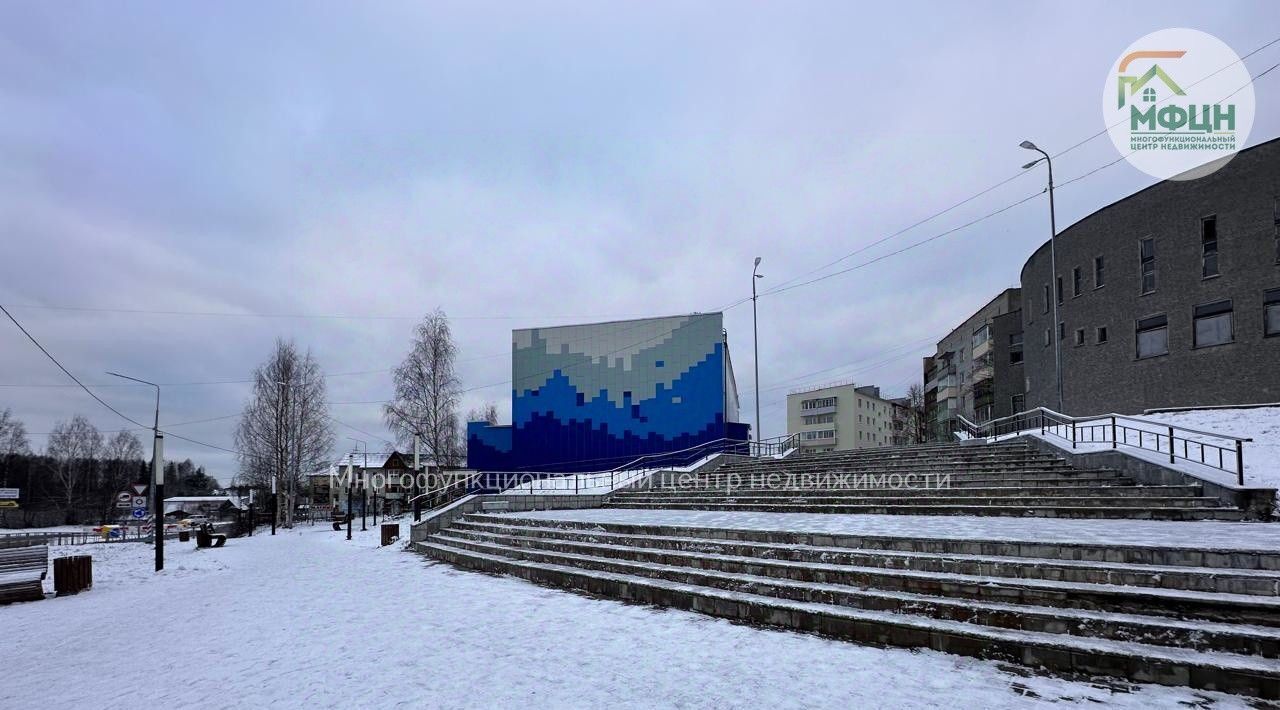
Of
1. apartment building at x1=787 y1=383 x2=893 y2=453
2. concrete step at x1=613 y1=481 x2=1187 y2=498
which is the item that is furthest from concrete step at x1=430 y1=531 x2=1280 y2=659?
apartment building at x1=787 y1=383 x2=893 y2=453

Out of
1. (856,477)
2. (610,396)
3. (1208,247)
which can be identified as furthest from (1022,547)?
(610,396)

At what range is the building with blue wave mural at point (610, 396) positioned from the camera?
27.4 m

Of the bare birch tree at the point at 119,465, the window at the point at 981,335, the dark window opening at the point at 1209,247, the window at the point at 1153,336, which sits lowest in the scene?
the bare birch tree at the point at 119,465

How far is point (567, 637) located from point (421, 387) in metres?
29.5

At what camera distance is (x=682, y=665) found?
5.94 metres

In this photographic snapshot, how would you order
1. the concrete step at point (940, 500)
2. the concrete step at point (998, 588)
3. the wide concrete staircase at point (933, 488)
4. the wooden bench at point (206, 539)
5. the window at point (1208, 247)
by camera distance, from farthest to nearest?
the wooden bench at point (206, 539)
the window at point (1208, 247)
the wide concrete staircase at point (933, 488)
the concrete step at point (940, 500)
the concrete step at point (998, 588)

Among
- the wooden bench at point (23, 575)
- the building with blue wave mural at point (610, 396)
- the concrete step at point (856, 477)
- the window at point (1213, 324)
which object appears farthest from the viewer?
the building with blue wave mural at point (610, 396)

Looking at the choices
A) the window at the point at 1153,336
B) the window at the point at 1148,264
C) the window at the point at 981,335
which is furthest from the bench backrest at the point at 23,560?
the window at the point at 981,335

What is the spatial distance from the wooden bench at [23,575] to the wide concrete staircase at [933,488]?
12.4m

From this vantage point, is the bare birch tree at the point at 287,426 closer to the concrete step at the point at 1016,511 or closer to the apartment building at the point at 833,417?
the concrete step at the point at 1016,511

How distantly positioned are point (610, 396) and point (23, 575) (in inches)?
765

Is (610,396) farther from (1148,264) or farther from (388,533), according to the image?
(1148,264)

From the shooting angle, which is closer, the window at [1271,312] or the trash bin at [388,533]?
the window at [1271,312]

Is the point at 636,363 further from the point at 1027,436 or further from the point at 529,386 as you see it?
the point at 1027,436
